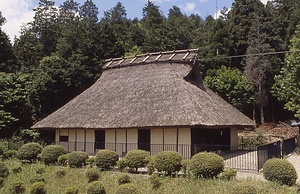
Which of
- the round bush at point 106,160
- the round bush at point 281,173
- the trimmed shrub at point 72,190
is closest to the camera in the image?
the round bush at point 281,173

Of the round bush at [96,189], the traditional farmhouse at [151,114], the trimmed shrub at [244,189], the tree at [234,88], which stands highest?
the tree at [234,88]

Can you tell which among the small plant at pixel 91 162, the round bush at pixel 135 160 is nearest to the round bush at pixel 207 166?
the round bush at pixel 135 160

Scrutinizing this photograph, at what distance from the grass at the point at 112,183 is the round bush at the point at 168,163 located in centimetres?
57

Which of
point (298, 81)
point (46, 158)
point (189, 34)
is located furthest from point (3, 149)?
point (189, 34)

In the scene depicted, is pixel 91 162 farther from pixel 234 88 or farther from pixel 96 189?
pixel 234 88

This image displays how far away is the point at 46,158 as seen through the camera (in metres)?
20.2

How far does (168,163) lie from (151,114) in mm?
6288

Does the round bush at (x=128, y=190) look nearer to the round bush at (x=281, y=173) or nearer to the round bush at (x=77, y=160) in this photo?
the round bush at (x=281, y=173)

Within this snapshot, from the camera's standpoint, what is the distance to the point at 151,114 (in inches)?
848

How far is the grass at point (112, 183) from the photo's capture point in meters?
13.1

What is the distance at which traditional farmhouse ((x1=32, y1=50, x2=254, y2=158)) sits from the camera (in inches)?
822

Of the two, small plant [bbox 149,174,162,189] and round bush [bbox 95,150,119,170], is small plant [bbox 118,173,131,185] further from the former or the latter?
round bush [bbox 95,150,119,170]

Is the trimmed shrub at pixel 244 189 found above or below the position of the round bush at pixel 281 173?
below

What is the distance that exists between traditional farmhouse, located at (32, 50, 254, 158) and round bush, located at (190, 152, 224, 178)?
169 inches
